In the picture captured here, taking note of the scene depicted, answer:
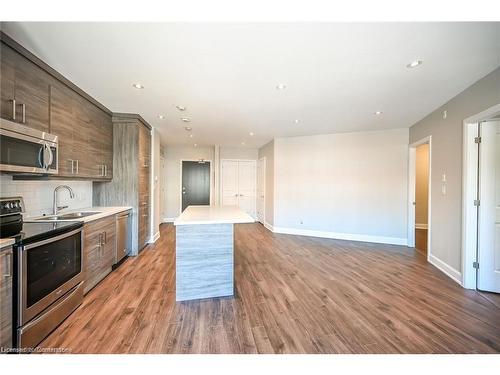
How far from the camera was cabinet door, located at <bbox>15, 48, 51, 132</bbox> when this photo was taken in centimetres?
187

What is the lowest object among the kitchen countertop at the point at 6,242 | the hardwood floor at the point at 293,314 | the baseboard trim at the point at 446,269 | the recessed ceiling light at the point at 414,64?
the hardwood floor at the point at 293,314

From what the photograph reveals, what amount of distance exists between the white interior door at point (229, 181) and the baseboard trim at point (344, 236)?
2.09 meters

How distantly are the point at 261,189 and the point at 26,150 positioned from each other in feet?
18.0

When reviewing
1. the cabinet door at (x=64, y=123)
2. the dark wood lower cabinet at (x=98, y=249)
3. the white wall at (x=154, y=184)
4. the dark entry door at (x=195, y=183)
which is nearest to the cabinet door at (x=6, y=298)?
the dark wood lower cabinet at (x=98, y=249)

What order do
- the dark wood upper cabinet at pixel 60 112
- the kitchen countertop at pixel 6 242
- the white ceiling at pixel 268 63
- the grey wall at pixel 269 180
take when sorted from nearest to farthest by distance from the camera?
the kitchen countertop at pixel 6 242 < the white ceiling at pixel 268 63 < the dark wood upper cabinet at pixel 60 112 < the grey wall at pixel 269 180

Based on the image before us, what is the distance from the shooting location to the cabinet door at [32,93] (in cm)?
187

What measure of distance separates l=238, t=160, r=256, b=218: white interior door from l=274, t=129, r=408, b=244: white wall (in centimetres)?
174

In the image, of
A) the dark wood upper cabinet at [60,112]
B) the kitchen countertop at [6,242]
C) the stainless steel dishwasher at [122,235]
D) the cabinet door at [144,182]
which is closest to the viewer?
the kitchen countertop at [6,242]

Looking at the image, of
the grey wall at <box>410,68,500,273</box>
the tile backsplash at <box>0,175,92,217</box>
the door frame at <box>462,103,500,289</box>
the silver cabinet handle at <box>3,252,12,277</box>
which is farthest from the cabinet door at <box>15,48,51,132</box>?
the door frame at <box>462,103,500,289</box>

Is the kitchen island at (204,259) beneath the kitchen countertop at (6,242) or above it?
beneath

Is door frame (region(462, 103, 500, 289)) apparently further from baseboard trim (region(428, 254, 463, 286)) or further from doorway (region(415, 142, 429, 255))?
doorway (region(415, 142, 429, 255))

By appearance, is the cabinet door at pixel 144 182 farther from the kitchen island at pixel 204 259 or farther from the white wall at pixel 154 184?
the kitchen island at pixel 204 259

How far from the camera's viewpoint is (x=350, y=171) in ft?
16.2
